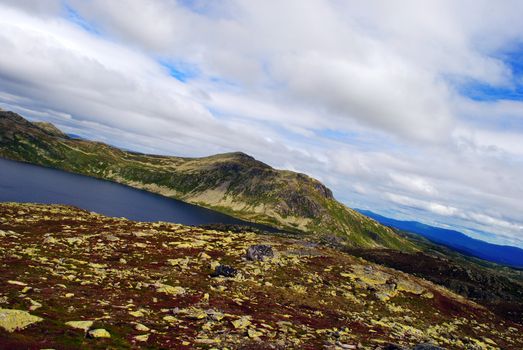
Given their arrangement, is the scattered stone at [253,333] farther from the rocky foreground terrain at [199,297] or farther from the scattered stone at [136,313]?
the scattered stone at [136,313]

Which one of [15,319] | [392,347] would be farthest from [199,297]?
[392,347]

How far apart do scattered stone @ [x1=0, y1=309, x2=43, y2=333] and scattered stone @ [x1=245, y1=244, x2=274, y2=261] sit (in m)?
37.0

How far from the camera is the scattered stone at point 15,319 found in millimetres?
18797

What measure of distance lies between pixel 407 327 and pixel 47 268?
125 feet

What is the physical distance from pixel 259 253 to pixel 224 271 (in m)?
12.3

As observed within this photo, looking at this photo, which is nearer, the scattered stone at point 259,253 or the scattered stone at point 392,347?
the scattered stone at point 392,347

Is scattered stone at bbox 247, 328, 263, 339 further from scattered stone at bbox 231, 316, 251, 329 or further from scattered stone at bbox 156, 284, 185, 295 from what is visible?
scattered stone at bbox 156, 284, 185, 295

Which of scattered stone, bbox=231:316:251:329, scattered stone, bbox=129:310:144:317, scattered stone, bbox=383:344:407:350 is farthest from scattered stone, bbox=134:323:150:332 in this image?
A: scattered stone, bbox=383:344:407:350

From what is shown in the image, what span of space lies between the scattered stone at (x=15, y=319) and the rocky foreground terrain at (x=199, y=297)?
55mm

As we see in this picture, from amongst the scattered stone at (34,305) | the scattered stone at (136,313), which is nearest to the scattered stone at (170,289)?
the scattered stone at (136,313)

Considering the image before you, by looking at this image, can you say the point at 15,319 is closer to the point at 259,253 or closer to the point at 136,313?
the point at 136,313

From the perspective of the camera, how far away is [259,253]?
2228 inches

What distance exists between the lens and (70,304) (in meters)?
24.9

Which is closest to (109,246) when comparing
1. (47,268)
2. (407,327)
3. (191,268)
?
(191,268)
